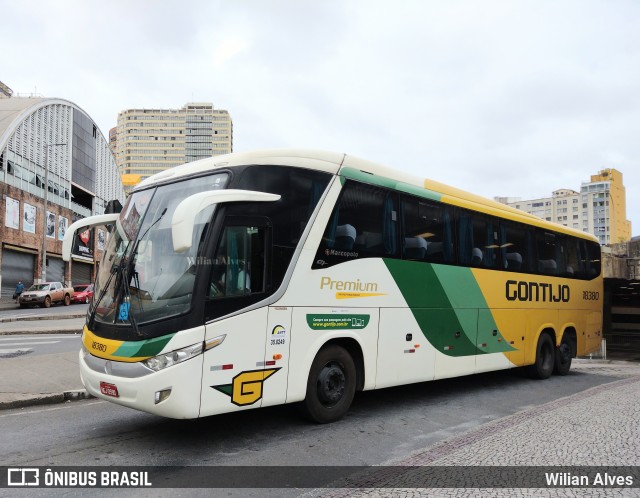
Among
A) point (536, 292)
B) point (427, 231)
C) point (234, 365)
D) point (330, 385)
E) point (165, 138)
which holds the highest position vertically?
point (165, 138)

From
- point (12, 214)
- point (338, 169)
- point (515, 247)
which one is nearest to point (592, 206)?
point (12, 214)

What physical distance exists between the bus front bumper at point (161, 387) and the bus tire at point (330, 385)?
1.67 metres

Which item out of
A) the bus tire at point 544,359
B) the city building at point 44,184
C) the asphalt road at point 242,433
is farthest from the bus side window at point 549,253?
the city building at point 44,184

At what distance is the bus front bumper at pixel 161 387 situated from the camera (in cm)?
517

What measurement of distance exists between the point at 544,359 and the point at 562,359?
2.96 feet

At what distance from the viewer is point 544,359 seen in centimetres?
1153

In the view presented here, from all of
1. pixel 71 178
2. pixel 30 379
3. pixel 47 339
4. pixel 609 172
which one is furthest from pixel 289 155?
pixel 609 172

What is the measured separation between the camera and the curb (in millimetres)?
7380

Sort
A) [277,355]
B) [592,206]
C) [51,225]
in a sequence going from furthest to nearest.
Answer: [592,206]
[51,225]
[277,355]

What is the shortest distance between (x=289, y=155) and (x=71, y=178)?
5636 cm

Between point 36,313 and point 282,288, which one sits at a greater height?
point 282,288

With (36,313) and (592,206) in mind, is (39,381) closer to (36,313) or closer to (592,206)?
(36,313)

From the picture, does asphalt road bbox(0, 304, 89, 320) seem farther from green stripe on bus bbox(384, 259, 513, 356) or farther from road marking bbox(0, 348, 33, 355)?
green stripe on bus bbox(384, 259, 513, 356)

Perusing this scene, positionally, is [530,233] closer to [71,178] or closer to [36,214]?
[36,214]
